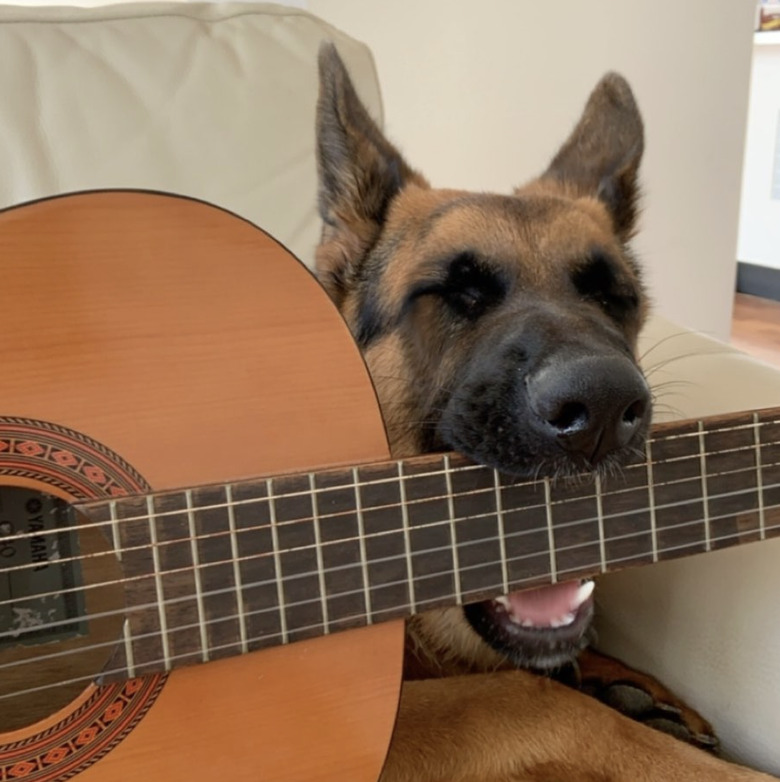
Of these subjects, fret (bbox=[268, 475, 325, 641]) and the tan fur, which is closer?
fret (bbox=[268, 475, 325, 641])

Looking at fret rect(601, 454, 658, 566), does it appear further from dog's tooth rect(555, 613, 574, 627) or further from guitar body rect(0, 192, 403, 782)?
guitar body rect(0, 192, 403, 782)

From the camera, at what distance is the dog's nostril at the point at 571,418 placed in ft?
2.35

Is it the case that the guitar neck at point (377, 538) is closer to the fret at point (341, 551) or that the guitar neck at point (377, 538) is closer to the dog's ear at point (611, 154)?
the fret at point (341, 551)

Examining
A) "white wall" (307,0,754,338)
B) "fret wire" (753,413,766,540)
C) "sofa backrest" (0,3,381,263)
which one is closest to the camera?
"fret wire" (753,413,766,540)

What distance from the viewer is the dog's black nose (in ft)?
2.33

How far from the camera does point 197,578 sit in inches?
27.2

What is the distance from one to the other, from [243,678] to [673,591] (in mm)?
611

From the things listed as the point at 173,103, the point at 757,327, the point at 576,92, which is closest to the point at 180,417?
the point at 173,103

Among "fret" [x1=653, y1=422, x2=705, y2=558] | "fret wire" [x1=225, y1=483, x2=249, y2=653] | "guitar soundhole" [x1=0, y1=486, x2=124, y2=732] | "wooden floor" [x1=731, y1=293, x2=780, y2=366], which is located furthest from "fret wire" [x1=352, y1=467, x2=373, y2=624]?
"wooden floor" [x1=731, y1=293, x2=780, y2=366]

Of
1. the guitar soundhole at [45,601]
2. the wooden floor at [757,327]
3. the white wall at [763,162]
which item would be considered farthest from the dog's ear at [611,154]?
the white wall at [763,162]

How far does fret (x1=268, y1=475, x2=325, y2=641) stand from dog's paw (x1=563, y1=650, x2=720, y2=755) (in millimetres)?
492

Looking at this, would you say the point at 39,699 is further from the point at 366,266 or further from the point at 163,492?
the point at 366,266

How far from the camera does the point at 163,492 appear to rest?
680mm

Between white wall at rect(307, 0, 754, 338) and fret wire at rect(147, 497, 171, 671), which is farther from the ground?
white wall at rect(307, 0, 754, 338)
